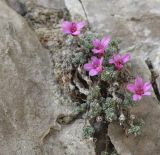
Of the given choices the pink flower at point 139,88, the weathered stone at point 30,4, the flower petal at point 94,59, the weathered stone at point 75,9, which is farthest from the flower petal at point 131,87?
the weathered stone at point 30,4

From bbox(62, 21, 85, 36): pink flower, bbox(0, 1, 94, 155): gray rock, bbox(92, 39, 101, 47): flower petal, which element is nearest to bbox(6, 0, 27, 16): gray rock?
bbox(0, 1, 94, 155): gray rock

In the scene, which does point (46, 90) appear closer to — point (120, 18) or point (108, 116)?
point (108, 116)

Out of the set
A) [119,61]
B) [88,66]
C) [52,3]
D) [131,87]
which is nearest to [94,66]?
[88,66]

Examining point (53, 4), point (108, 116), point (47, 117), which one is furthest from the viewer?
point (53, 4)

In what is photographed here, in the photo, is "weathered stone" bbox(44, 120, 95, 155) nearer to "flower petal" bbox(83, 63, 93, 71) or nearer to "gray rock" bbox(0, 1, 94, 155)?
"gray rock" bbox(0, 1, 94, 155)

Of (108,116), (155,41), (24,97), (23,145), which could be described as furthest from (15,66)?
(155,41)

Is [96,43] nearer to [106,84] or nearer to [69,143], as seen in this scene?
[106,84]

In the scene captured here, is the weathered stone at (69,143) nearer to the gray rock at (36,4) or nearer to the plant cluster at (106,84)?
the plant cluster at (106,84)
